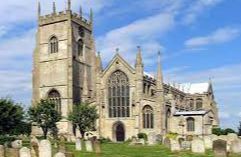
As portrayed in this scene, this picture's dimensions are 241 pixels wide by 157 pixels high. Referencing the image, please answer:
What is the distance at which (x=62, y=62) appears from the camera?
259ft

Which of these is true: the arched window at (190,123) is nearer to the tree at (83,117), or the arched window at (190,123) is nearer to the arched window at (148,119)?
the arched window at (148,119)

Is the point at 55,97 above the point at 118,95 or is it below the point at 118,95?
below

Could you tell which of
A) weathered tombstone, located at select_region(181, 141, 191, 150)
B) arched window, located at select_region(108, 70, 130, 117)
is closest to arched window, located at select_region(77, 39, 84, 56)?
arched window, located at select_region(108, 70, 130, 117)

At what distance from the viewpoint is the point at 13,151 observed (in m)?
29.7

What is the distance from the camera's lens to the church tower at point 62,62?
3051 inches

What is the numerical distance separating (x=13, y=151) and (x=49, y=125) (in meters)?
34.3

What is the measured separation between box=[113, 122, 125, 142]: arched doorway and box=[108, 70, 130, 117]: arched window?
1.56 m

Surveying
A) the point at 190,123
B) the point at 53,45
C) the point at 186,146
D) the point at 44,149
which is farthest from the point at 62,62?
the point at 44,149

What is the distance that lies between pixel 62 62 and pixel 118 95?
10.9m

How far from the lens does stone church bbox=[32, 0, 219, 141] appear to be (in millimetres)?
73688

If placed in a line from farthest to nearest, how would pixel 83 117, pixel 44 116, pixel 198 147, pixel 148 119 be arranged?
pixel 148 119 → pixel 83 117 → pixel 44 116 → pixel 198 147

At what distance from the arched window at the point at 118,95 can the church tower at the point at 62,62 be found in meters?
4.25

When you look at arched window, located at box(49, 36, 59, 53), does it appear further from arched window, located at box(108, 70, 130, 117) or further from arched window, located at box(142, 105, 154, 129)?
arched window, located at box(142, 105, 154, 129)

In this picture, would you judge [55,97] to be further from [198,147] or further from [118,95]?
[198,147]
